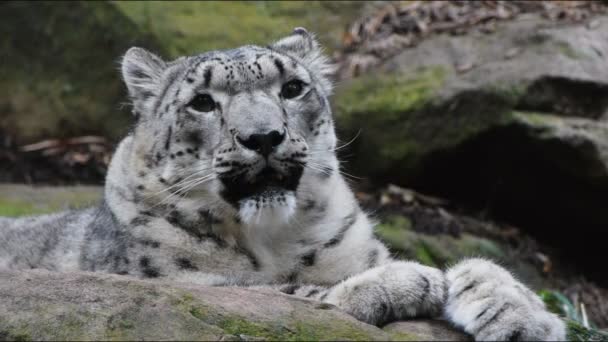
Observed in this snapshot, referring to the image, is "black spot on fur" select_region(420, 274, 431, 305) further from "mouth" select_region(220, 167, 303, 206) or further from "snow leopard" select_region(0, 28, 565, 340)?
"mouth" select_region(220, 167, 303, 206)

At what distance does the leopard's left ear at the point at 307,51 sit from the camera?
586 cm

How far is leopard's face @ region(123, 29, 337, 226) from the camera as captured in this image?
14.9 ft

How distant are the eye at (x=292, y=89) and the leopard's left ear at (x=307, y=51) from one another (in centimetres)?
60

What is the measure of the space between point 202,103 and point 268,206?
0.87 meters

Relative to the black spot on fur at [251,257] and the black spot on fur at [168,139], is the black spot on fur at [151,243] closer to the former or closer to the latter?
the black spot on fur at [251,257]

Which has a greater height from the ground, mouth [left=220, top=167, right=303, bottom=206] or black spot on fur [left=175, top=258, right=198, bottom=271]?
mouth [left=220, top=167, right=303, bottom=206]

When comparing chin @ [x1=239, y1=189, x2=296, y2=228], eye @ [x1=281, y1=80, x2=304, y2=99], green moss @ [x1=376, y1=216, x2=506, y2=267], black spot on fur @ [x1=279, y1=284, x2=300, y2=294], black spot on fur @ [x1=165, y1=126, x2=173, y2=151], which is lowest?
green moss @ [x1=376, y1=216, x2=506, y2=267]

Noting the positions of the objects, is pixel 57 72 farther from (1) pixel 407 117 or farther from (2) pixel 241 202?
(2) pixel 241 202

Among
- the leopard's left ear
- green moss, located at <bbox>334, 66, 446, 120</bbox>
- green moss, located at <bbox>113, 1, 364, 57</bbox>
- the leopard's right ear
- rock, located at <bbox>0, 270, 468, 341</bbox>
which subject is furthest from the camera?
green moss, located at <bbox>113, 1, 364, 57</bbox>

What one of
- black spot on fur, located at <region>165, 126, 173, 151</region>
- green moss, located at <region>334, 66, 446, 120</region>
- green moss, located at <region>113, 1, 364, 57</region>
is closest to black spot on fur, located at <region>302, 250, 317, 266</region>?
black spot on fur, located at <region>165, 126, 173, 151</region>

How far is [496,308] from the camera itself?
3.63m

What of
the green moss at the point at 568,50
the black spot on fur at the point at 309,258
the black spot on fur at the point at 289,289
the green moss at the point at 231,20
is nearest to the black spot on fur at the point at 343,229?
the black spot on fur at the point at 309,258

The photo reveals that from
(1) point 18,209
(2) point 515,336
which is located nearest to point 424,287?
(2) point 515,336

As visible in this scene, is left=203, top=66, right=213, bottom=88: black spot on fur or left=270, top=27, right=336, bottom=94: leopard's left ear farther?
left=270, top=27, right=336, bottom=94: leopard's left ear
